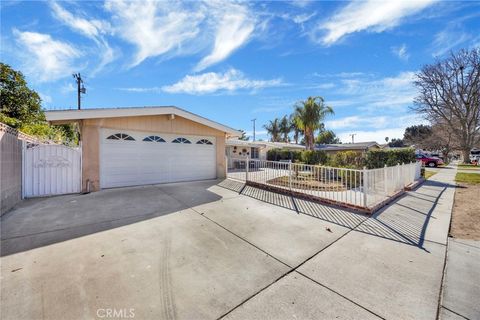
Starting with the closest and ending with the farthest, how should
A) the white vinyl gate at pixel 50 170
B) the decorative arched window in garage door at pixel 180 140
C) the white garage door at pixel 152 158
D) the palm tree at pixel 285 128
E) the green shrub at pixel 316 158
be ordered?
the white vinyl gate at pixel 50 170 < the white garage door at pixel 152 158 < the decorative arched window in garage door at pixel 180 140 < the green shrub at pixel 316 158 < the palm tree at pixel 285 128

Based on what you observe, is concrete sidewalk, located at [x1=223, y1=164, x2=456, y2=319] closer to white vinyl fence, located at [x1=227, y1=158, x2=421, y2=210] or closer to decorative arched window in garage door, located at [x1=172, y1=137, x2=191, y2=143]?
white vinyl fence, located at [x1=227, y1=158, x2=421, y2=210]

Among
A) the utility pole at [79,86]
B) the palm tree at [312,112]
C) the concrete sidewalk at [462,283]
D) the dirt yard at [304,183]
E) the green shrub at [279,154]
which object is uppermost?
the utility pole at [79,86]

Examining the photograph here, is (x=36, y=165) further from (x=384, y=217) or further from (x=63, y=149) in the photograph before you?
(x=384, y=217)

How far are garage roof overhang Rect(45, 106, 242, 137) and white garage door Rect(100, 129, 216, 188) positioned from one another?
2.72 feet

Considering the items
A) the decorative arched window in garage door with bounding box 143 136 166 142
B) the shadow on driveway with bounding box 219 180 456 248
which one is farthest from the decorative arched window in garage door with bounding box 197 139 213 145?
the shadow on driveway with bounding box 219 180 456 248

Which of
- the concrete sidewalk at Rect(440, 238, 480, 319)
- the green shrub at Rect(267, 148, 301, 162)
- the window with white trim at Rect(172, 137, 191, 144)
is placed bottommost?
the concrete sidewalk at Rect(440, 238, 480, 319)

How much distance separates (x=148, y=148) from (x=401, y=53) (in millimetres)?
13436

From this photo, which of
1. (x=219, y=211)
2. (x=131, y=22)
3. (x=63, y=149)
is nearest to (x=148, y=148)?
(x=63, y=149)

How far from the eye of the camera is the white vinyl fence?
230 inches

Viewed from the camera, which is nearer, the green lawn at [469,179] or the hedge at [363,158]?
the green lawn at [469,179]

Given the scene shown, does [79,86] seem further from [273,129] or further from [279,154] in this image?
[273,129]

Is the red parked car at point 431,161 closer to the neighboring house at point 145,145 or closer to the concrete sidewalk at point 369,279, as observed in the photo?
the neighboring house at point 145,145

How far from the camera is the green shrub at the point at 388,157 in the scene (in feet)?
41.3

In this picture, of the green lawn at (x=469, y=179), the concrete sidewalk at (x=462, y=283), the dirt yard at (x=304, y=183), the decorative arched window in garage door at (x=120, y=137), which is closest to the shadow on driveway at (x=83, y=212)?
the decorative arched window in garage door at (x=120, y=137)
